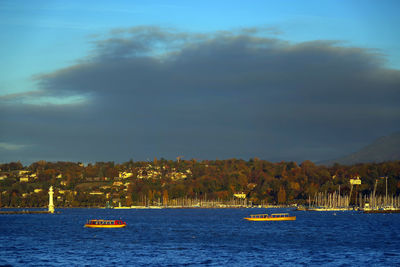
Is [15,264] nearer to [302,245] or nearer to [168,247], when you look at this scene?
[168,247]

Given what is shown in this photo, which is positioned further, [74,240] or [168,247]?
[74,240]

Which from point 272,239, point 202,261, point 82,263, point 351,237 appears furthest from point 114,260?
point 351,237

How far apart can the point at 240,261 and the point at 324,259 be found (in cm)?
1032

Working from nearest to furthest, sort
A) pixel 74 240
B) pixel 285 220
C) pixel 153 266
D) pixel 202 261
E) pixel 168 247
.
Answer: pixel 153 266 → pixel 202 261 → pixel 168 247 → pixel 74 240 → pixel 285 220

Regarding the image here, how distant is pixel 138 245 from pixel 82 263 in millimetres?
24020

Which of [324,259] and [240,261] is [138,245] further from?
[324,259]

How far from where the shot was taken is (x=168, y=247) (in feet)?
295

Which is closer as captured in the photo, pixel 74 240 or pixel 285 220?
pixel 74 240

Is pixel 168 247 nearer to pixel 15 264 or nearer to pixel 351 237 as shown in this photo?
pixel 15 264

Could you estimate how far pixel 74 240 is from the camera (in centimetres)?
10494

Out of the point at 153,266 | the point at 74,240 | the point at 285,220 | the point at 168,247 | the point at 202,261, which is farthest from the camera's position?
the point at 285,220

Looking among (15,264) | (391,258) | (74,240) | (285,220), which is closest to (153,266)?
(15,264)

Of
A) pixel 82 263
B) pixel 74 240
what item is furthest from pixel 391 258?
pixel 74 240

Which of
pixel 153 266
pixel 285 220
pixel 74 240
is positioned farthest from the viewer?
pixel 285 220
